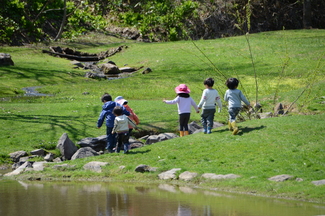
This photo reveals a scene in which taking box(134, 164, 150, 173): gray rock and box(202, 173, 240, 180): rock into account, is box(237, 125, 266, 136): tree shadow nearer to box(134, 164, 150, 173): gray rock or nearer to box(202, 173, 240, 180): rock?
box(202, 173, 240, 180): rock

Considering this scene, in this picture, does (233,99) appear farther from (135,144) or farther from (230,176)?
(135,144)

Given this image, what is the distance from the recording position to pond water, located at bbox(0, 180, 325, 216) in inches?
302

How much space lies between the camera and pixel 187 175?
10.3 m

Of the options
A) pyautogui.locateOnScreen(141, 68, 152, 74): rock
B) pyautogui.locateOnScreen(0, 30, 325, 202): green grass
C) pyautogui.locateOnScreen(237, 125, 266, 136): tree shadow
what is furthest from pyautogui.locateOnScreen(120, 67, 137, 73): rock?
pyautogui.locateOnScreen(237, 125, 266, 136): tree shadow

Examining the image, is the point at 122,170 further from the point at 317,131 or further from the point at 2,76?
the point at 2,76

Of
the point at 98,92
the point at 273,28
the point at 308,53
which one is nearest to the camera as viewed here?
the point at 98,92

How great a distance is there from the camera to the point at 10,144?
15.3 metres

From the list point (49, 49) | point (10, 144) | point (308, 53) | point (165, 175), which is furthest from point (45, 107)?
point (49, 49)

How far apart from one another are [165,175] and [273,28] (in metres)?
42.0

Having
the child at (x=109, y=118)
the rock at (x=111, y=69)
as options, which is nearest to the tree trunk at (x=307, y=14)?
the rock at (x=111, y=69)

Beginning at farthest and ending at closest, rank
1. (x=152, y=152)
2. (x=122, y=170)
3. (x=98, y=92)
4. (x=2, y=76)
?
(x=2, y=76) < (x=98, y=92) < (x=152, y=152) < (x=122, y=170)

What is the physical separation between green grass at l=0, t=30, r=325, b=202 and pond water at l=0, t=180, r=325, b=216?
24.1 inches

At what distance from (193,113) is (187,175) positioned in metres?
9.63

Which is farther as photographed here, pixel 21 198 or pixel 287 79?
pixel 287 79
